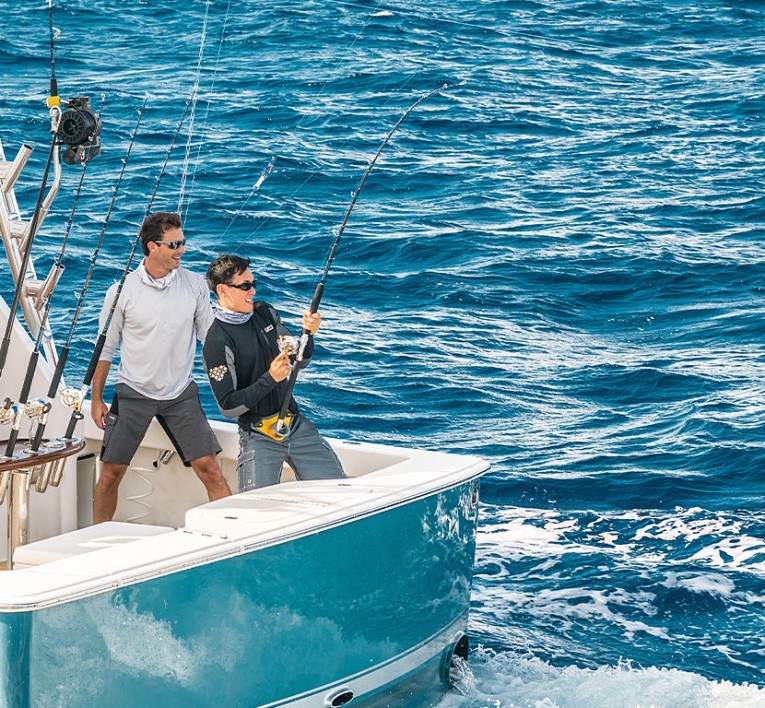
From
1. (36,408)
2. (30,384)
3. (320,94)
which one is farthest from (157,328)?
(320,94)

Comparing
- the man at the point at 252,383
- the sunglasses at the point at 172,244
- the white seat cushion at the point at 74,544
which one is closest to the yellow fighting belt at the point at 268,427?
the man at the point at 252,383

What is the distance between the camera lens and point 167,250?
17.5 ft

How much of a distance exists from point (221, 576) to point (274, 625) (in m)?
0.29

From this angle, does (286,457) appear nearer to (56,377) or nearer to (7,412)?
(56,377)

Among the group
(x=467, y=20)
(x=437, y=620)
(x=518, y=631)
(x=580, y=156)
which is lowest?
(x=518, y=631)

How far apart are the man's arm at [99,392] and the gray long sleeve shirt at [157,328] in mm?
33

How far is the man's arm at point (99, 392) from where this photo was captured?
18.0ft

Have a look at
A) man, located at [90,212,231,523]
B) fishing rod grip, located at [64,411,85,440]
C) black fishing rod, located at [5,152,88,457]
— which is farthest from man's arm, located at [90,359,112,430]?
fishing rod grip, located at [64,411,85,440]

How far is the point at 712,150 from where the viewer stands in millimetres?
14383

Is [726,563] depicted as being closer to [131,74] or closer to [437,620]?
[437,620]

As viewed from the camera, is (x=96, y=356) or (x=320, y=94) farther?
(x=320, y=94)

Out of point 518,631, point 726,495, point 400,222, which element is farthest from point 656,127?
point 518,631

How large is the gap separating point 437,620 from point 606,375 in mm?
4394

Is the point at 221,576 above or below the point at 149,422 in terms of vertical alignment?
below
